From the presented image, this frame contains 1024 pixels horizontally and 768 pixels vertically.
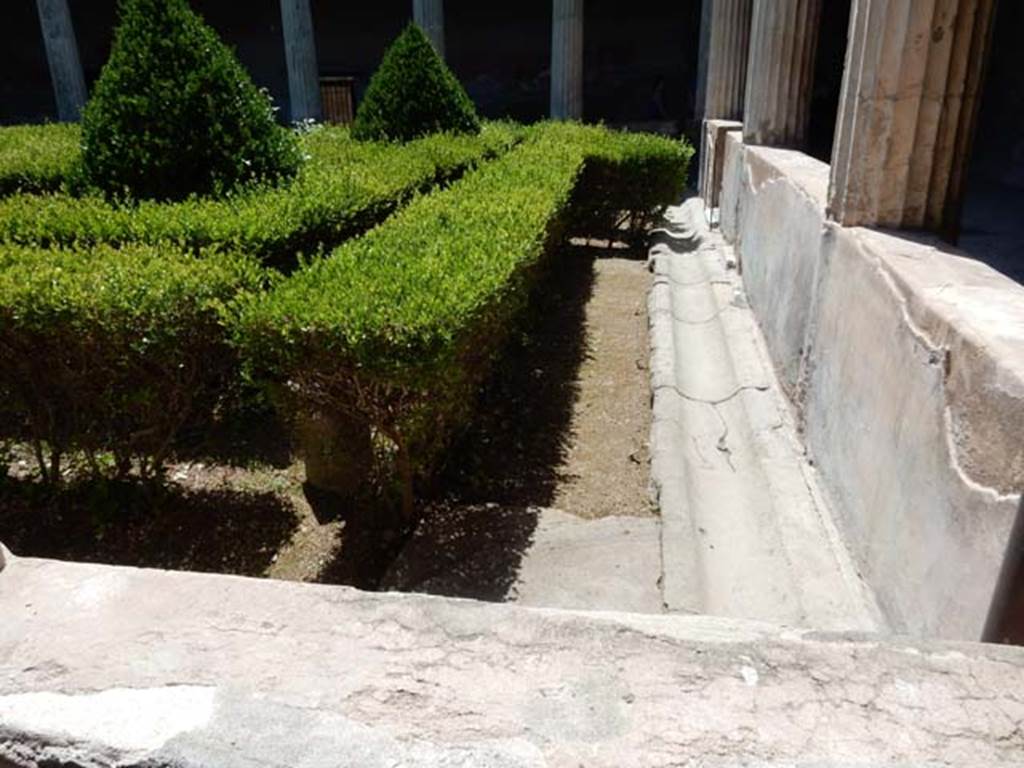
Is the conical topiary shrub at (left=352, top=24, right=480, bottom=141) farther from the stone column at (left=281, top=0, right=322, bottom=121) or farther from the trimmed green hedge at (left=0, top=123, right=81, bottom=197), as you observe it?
the stone column at (left=281, top=0, right=322, bottom=121)

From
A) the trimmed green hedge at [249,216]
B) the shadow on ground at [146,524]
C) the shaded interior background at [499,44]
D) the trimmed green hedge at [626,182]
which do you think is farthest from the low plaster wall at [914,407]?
the shaded interior background at [499,44]

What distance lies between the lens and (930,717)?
1.28 metres

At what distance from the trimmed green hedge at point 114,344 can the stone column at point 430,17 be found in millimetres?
13583

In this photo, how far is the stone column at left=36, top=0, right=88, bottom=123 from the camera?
53.8ft

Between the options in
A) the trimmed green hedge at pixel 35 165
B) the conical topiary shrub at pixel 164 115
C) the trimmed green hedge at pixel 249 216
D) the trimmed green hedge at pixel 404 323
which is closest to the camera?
the trimmed green hedge at pixel 404 323

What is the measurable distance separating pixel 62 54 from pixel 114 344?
1696 cm

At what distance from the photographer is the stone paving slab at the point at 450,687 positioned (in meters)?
1.20

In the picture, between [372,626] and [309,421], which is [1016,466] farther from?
[309,421]

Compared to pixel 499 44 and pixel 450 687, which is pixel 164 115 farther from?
pixel 499 44

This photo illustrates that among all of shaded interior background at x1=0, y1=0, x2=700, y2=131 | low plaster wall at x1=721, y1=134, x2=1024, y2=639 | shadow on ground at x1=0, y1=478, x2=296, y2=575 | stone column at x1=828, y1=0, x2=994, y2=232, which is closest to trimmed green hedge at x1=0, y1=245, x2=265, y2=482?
shadow on ground at x1=0, y1=478, x2=296, y2=575

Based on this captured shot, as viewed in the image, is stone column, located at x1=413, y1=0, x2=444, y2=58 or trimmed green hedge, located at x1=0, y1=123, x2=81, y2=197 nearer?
trimmed green hedge, located at x1=0, y1=123, x2=81, y2=197

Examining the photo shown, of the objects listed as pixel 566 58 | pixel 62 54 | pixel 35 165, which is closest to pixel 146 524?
pixel 35 165

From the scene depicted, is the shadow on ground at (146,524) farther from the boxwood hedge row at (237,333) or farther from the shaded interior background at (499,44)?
the shaded interior background at (499,44)

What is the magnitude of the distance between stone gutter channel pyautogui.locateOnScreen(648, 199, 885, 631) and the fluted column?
4.68m
